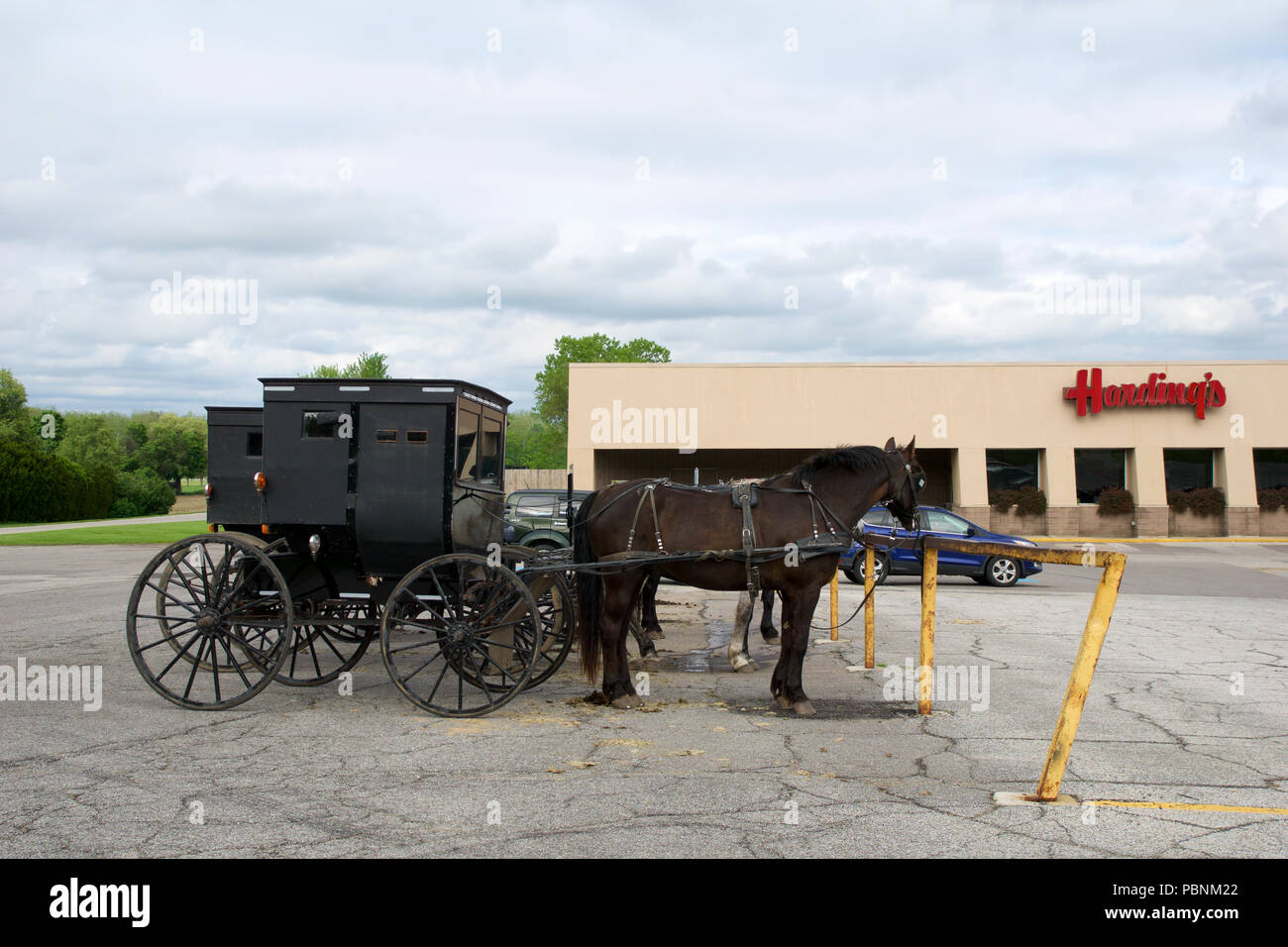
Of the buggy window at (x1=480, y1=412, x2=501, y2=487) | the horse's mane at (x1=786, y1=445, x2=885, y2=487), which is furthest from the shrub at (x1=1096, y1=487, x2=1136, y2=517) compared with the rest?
the buggy window at (x1=480, y1=412, x2=501, y2=487)

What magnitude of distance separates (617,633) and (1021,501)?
3279 cm

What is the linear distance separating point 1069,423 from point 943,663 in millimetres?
30739

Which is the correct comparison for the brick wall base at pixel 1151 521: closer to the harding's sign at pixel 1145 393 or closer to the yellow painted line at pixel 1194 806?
the harding's sign at pixel 1145 393

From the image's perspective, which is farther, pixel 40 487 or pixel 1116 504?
pixel 40 487

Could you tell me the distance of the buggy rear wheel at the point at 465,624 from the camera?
7.37 m

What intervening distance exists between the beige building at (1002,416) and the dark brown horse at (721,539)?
28861 millimetres

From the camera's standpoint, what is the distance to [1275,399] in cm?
3769

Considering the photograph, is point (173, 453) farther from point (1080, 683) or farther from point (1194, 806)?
point (1194, 806)

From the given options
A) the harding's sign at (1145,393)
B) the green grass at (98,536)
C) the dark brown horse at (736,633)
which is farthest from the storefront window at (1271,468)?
the green grass at (98,536)

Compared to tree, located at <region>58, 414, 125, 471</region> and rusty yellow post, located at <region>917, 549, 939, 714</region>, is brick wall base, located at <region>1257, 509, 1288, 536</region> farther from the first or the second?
Result: tree, located at <region>58, 414, 125, 471</region>

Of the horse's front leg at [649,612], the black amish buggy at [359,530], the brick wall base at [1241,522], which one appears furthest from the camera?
the brick wall base at [1241,522]

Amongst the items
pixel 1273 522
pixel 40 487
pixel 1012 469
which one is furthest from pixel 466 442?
pixel 40 487

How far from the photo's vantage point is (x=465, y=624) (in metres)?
7.53
